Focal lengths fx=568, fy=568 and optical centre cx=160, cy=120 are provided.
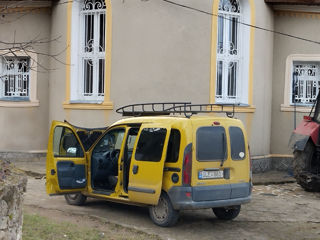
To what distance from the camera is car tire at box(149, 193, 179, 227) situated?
8367 millimetres

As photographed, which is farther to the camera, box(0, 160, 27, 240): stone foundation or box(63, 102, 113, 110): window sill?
box(63, 102, 113, 110): window sill

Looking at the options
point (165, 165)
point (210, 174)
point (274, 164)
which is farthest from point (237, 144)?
point (274, 164)

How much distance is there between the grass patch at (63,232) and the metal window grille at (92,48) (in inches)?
264

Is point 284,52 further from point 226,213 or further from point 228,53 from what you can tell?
point 226,213

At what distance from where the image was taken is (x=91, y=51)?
14688mm

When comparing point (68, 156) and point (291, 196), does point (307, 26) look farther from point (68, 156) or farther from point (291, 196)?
point (68, 156)

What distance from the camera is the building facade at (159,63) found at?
13.7 m

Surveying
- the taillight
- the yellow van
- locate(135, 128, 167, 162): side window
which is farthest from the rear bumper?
locate(135, 128, 167, 162): side window

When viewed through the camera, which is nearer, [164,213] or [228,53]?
[164,213]

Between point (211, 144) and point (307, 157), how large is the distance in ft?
13.6

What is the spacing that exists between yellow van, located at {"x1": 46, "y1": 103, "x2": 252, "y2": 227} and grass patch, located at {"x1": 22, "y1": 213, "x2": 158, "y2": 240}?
0.72 meters

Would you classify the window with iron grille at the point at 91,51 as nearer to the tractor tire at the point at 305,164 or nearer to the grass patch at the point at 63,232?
the tractor tire at the point at 305,164

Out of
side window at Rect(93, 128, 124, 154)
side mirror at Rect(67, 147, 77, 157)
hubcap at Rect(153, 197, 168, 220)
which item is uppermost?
side window at Rect(93, 128, 124, 154)

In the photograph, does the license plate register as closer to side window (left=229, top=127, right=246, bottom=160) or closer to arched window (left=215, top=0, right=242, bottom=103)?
side window (left=229, top=127, right=246, bottom=160)
